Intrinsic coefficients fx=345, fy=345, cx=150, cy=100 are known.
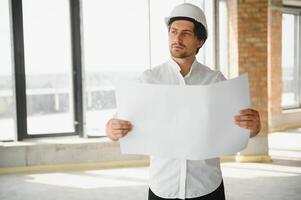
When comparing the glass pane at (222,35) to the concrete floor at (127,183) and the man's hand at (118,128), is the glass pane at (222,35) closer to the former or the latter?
the concrete floor at (127,183)

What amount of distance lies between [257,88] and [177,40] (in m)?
3.93

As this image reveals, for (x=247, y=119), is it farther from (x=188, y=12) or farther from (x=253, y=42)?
(x=253, y=42)

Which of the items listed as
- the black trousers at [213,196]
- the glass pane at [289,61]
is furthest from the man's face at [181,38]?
the glass pane at [289,61]

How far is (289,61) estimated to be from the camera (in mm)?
8164

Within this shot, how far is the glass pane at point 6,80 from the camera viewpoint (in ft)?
15.7

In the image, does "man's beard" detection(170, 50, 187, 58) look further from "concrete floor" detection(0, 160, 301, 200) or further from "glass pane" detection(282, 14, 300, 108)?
"glass pane" detection(282, 14, 300, 108)

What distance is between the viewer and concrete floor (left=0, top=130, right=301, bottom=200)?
3756 mm

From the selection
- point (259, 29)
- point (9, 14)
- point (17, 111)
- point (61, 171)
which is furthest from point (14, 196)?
point (259, 29)

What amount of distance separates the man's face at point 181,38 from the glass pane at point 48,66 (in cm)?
387

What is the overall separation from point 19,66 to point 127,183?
2.27 m

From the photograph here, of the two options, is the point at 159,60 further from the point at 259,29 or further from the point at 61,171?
the point at 61,171

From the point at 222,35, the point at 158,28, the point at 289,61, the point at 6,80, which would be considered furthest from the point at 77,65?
the point at 289,61

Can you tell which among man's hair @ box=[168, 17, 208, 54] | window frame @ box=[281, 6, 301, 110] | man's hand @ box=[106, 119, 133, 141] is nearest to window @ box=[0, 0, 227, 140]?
window frame @ box=[281, 6, 301, 110]

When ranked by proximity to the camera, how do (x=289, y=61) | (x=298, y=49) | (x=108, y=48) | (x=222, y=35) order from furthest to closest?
(x=298, y=49) < (x=289, y=61) < (x=222, y=35) < (x=108, y=48)
